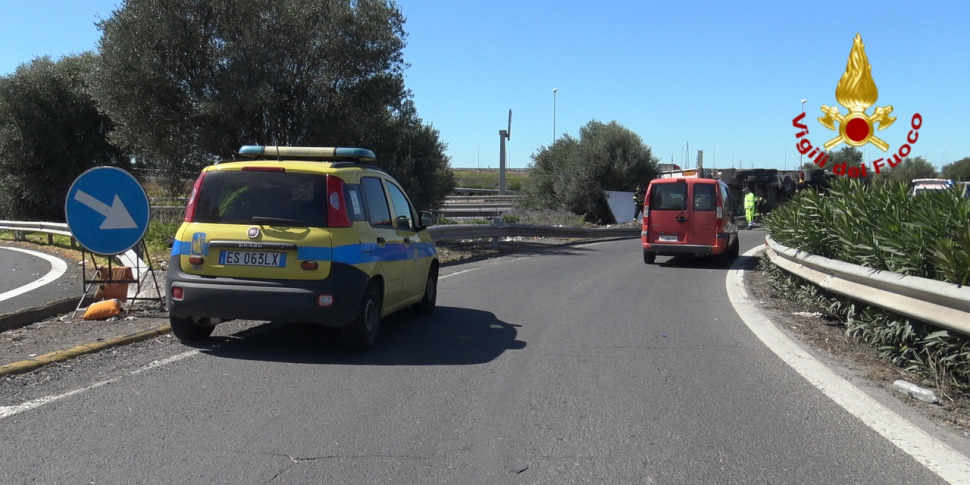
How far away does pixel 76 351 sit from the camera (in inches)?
255

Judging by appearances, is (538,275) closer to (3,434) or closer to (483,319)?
(483,319)

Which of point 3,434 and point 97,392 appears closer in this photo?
point 3,434

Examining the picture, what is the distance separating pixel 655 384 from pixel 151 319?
5.18 meters

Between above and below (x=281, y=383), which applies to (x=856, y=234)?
above

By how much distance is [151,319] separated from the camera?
324 inches

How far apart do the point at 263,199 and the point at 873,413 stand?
4.87 meters

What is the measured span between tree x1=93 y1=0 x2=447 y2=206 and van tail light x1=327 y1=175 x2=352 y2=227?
43.7 feet

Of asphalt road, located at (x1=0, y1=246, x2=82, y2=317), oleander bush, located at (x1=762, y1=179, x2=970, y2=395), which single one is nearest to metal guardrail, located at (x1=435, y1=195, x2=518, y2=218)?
asphalt road, located at (x1=0, y1=246, x2=82, y2=317)

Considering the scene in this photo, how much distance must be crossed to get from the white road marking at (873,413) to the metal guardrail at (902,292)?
702 mm

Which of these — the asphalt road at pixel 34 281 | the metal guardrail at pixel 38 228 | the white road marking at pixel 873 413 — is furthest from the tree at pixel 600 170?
the white road marking at pixel 873 413

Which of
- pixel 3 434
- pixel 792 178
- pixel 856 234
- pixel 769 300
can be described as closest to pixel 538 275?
pixel 769 300

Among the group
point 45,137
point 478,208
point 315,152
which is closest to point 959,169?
point 478,208

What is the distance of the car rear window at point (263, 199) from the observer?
22.0 ft

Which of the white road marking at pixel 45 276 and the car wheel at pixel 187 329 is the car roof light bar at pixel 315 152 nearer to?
the car wheel at pixel 187 329
